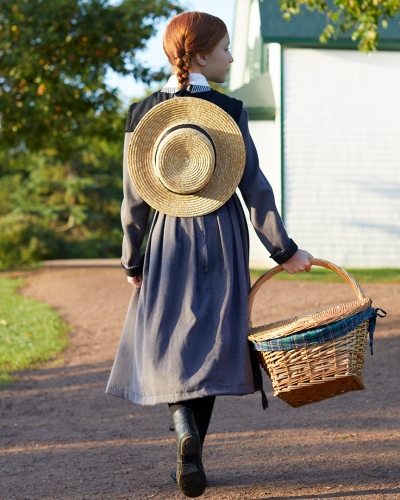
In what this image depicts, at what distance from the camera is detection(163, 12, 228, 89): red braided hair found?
2.92 metres

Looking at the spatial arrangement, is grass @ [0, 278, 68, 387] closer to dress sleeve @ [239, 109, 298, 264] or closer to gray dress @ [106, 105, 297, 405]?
gray dress @ [106, 105, 297, 405]

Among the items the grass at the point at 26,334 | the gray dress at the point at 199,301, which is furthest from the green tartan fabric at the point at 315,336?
the grass at the point at 26,334

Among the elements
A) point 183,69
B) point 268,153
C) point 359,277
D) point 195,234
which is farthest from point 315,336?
point 268,153

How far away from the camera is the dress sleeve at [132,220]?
10.1 feet

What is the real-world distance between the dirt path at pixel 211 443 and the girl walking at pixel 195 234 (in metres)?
0.55

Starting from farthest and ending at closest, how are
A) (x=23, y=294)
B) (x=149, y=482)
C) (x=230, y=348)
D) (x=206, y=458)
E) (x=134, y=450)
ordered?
(x=23, y=294), (x=134, y=450), (x=206, y=458), (x=149, y=482), (x=230, y=348)

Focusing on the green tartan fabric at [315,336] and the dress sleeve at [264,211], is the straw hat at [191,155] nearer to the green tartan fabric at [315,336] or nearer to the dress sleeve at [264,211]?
the dress sleeve at [264,211]

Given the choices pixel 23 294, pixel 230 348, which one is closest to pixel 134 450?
pixel 230 348

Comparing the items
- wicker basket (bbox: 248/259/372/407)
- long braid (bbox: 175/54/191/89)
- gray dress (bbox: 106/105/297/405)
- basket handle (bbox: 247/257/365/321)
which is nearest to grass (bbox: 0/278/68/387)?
gray dress (bbox: 106/105/297/405)

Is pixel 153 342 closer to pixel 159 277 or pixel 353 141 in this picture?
pixel 159 277

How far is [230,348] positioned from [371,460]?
1.16 metres

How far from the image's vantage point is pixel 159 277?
9.75 ft

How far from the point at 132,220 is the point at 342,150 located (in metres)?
12.6

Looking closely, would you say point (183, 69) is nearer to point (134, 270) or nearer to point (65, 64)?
point (134, 270)
